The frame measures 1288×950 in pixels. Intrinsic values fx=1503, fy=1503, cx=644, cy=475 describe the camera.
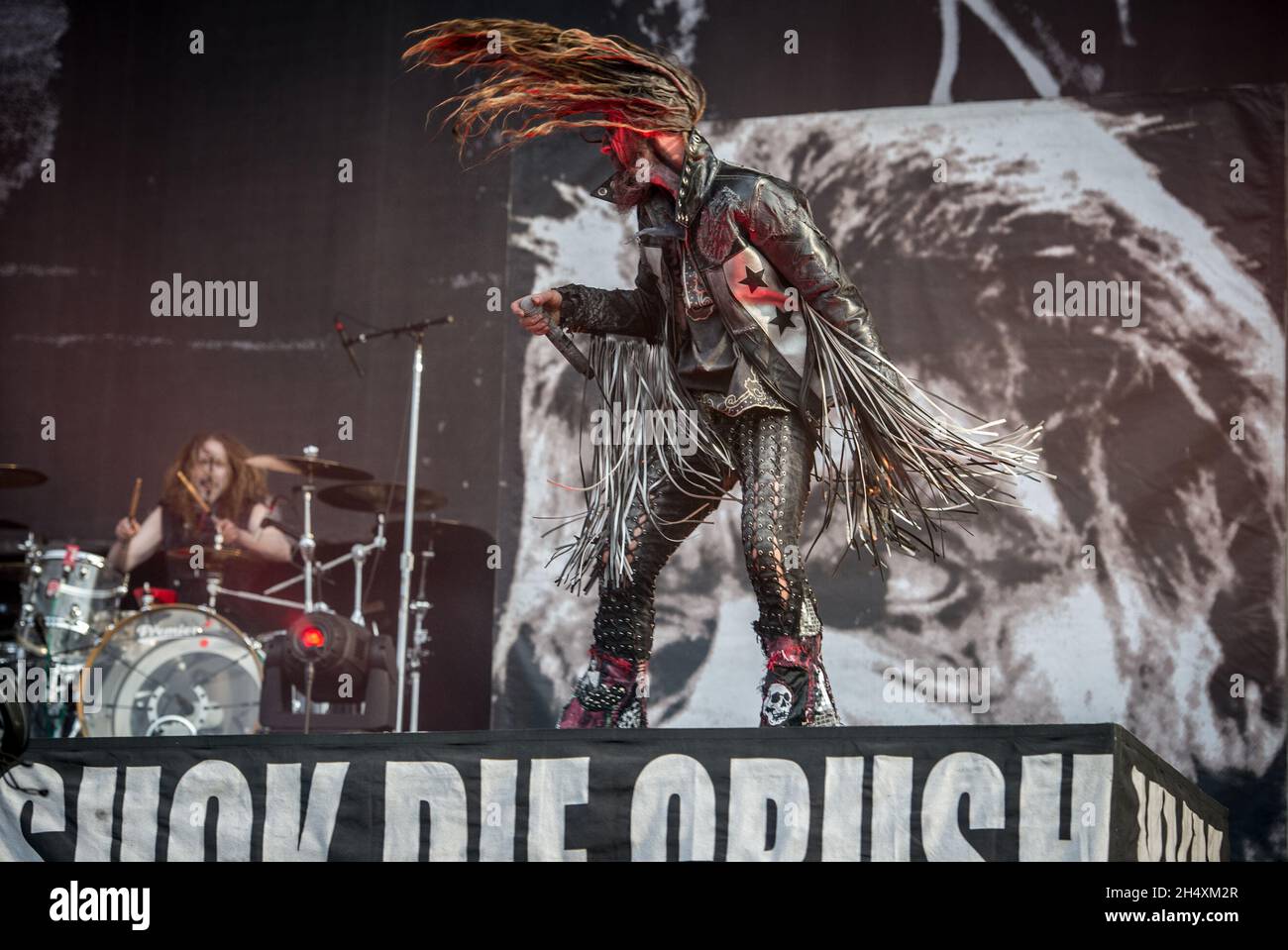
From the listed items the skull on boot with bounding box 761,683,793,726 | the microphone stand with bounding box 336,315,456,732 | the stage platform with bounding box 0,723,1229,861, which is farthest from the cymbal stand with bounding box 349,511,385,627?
the skull on boot with bounding box 761,683,793,726

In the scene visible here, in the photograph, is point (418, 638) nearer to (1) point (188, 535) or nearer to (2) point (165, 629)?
(2) point (165, 629)

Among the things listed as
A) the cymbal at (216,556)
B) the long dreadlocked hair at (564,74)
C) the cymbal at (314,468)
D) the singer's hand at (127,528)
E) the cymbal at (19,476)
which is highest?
the long dreadlocked hair at (564,74)

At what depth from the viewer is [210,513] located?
6.70 meters

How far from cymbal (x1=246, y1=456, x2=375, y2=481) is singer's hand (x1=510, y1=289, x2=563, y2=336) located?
9.68 ft

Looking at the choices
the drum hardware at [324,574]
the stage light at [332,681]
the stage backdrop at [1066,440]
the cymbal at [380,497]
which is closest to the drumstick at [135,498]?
the drum hardware at [324,574]

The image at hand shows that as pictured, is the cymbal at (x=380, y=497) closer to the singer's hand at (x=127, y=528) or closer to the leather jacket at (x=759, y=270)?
the singer's hand at (x=127, y=528)

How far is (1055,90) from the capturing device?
6.09m

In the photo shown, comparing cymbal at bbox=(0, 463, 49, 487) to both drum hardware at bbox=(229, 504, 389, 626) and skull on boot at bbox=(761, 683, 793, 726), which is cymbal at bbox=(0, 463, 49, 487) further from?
skull on boot at bbox=(761, 683, 793, 726)

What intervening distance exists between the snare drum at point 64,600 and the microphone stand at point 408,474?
1399 mm

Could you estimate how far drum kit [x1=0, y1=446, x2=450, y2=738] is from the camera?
6332 mm

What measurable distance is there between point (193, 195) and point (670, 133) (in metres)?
4.14
